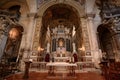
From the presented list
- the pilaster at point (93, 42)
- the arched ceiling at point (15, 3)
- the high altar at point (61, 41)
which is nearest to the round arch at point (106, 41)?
the pilaster at point (93, 42)

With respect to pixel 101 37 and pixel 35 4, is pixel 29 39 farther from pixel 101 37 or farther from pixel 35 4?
pixel 101 37

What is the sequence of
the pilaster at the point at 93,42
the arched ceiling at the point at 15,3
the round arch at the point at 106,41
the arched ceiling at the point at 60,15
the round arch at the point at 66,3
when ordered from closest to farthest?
the pilaster at the point at 93,42 → the round arch at the point at 66,3 → the round arch at the point at 106,41 → the arched ceiling at the point at 15,3 → the arched ceiling at the point at 60,15

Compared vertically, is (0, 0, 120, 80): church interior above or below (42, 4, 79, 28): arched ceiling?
below

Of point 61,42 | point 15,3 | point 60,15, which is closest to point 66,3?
point 60,15

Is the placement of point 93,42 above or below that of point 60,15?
below

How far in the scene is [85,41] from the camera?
9.87 metres

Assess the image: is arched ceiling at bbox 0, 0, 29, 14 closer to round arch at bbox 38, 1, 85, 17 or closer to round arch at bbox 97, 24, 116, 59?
round arch at bbox 38, 1, 85, 17

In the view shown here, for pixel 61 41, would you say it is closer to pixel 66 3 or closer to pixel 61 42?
pixel 61 42

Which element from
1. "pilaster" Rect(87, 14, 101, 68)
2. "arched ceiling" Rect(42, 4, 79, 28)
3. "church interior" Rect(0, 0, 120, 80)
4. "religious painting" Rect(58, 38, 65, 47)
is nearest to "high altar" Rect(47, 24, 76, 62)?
"religious painting" Rect(58, 38, 65, 47)

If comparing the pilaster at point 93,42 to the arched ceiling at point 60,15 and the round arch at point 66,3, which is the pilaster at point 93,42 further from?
the arched ceiling at point 60,15

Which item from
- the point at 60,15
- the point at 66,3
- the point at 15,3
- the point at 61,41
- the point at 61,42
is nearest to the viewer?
the point at 66,3

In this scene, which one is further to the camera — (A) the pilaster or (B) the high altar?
(B) the high altar

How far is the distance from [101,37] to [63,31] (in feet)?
41.4

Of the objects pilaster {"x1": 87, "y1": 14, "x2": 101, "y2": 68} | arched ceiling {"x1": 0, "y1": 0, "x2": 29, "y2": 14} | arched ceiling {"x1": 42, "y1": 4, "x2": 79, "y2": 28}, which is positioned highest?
arched ceiling {"x1": 0, "y1": 0, "x2": 29, "y2": 14}
